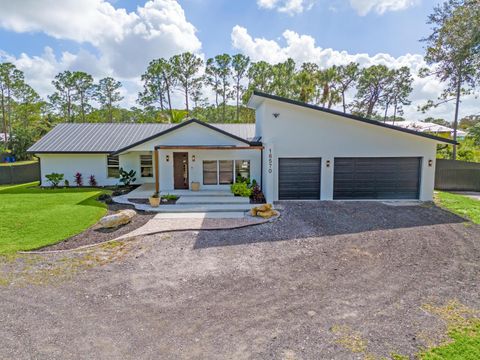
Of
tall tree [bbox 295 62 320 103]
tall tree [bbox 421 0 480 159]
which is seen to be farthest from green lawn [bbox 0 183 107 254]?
tall tree [bbox 295 62 320 103]

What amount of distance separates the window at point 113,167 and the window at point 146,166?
1.45m

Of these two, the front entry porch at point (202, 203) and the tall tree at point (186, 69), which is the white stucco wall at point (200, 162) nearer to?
the front entry porch at point (202, 203)

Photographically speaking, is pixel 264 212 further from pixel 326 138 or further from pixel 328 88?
pixel 328 88

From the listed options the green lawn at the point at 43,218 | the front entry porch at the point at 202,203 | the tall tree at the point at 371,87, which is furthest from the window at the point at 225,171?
the tall tree at the point at 371,87

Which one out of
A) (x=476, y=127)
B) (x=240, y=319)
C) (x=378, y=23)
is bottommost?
(x=240, y=319)

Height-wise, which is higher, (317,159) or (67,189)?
(317,159)

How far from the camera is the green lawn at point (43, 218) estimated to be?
8.46 m

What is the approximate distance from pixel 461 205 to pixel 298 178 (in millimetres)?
7475

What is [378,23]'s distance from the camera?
580 inches

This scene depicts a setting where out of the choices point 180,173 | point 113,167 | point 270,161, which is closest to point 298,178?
point 270,161

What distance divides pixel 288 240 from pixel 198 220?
12.0ft

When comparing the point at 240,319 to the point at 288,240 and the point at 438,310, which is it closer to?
the point at 438,310

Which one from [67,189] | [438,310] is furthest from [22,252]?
[67,189]

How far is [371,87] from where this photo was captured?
121ft
